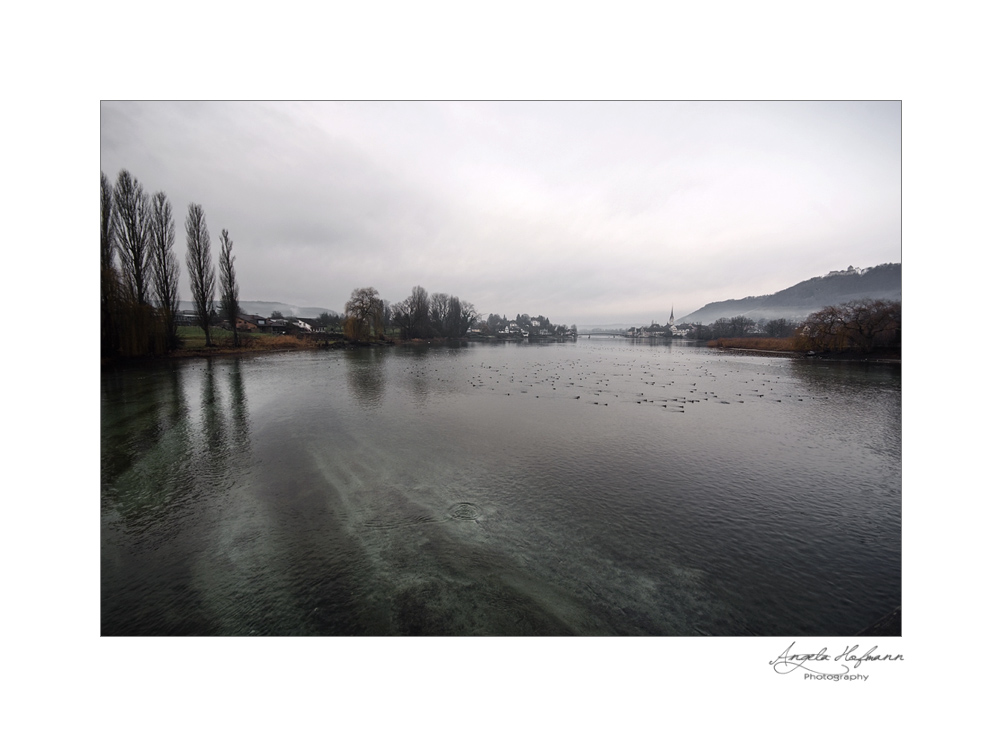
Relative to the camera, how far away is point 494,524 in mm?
5898

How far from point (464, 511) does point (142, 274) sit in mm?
43415

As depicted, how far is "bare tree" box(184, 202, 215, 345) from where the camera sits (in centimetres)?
3947

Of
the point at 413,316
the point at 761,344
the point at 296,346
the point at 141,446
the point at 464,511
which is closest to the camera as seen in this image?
the point at 464,511

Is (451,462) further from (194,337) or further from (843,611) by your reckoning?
(194,337)

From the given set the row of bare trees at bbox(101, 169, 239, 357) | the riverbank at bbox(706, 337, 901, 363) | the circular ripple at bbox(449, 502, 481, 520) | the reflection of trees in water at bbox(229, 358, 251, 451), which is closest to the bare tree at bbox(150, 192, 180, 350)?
the row of bare trees at bbox(101, 169, 239, 357)

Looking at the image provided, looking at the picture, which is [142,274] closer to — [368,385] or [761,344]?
[368,385]

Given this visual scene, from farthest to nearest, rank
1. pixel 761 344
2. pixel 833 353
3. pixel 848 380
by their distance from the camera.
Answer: pixel 761 344
pixel 833 353
pixel 848 380

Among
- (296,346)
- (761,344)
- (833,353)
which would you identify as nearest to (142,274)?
(296,346)

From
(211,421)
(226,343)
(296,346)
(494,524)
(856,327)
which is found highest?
(856,327)

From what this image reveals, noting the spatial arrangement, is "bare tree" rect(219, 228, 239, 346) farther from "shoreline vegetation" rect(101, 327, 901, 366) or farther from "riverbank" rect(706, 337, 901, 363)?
"riverbank" rect(706, 337, 901, 363)

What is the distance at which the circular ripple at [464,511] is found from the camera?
612 centimetres

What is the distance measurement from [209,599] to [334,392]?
1446 cm

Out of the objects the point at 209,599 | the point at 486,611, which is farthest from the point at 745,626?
the point at 209,599

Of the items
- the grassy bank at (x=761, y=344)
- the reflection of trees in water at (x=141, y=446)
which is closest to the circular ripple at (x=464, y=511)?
→ the reflection of trees in water at (x=141, y=446)
